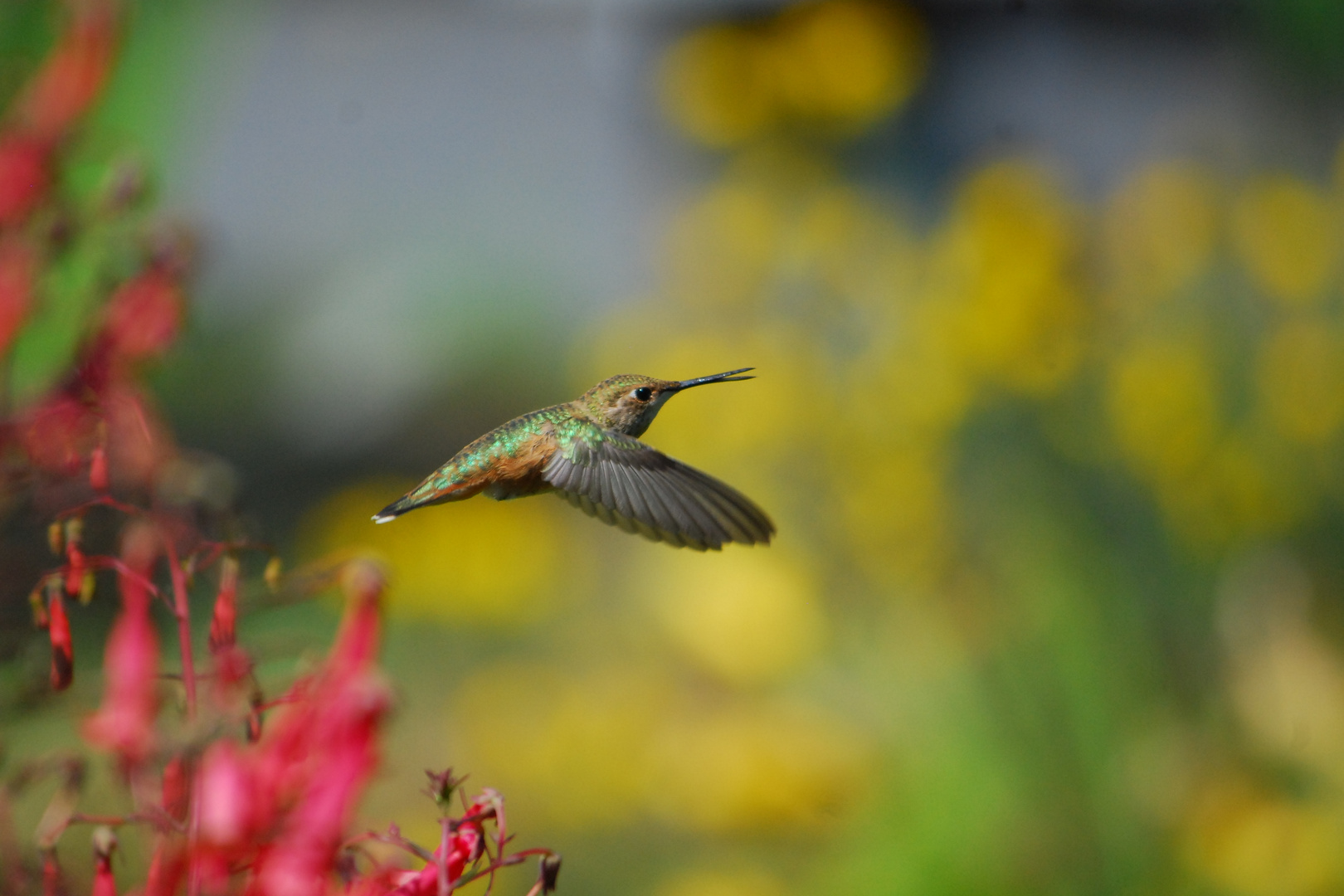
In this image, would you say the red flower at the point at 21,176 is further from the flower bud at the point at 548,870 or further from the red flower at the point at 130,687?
the flower bud at the point at 548,870

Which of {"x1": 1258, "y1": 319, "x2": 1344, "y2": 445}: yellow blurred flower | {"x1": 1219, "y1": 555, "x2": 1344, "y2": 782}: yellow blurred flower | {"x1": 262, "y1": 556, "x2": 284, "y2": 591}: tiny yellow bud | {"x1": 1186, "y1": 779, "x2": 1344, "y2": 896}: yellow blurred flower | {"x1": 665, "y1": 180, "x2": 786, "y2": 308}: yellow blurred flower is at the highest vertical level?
{"x1": 665, "y1": 180, "x2": 786, "y2": 308}: yellow blurred flower

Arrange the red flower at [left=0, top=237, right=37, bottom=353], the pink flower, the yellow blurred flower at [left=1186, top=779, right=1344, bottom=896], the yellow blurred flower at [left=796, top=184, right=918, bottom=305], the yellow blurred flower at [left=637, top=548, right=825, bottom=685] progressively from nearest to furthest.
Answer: the pink flower < the red flower at [left=0, top=237, right=37, bottom=353] < the yellow blurred flower at [left=1186, top=779, right=1344, bottom=896] < the yellow blurred flower at [left=637, top=548, right=825, bottom=685] < the yellow blurred flower at [left=796, top=184, right=918, bottom=305]

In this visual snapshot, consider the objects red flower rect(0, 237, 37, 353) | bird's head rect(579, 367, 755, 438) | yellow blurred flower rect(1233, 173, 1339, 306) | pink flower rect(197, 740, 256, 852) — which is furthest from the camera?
yellow blurred flower rect(1233, 173, 1339, 306)

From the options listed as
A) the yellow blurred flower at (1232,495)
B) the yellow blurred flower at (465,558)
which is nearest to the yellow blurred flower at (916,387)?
the yellow blurred flower at (1232,495)

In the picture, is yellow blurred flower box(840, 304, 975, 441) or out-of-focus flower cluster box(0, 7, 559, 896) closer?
out-of-focus flower cluster box(0, 7, 559, 896)

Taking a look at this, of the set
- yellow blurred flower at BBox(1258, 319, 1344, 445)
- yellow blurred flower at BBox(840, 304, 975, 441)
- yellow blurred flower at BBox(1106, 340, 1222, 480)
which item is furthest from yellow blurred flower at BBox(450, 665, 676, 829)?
yellow blurred flower at BBox(1258, 319, 1344, 445)

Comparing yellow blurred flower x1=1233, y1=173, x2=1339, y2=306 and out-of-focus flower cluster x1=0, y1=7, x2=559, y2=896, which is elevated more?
yellow blurred flower x1=1233, y1=173, x2=1339, y2=306

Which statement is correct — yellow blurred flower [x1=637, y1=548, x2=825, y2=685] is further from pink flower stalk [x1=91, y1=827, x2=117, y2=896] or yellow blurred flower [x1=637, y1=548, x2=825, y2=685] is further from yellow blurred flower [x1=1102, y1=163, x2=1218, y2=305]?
pink flower stalk [x1=91, y1=827, x2=117, y2=896]
